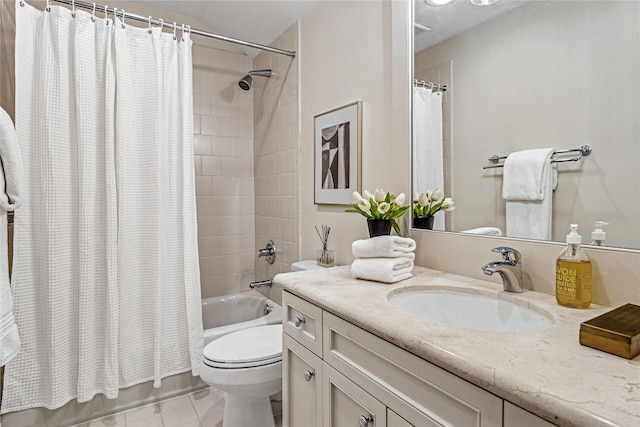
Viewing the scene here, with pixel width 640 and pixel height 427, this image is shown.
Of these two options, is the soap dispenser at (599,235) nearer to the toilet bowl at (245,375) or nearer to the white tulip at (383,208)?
the white tulip at (383,208)

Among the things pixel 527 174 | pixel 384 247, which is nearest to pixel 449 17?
pixel 527 174

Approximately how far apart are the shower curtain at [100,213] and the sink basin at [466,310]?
4.55 ft

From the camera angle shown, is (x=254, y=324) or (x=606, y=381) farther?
(x=254, y=324)

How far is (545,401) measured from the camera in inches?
20.2

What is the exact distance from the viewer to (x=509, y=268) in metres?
1.03

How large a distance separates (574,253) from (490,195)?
35 cm

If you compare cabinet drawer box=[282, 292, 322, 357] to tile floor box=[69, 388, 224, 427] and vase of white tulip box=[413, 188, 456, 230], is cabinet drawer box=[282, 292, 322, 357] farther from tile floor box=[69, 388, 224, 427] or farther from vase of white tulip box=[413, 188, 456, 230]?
tile floor box=[69, 388, 224, 427]

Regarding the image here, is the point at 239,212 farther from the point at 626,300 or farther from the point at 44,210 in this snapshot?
the point at 626,300

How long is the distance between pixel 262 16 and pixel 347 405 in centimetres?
237

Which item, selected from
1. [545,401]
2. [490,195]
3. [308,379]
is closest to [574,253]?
[490,195]

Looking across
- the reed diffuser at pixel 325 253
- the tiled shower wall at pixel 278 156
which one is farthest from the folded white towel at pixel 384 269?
the tiled shower wall at pixel 278 156

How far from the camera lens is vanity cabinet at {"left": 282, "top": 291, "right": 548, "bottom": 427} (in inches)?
25.9

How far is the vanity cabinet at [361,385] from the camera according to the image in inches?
25.9

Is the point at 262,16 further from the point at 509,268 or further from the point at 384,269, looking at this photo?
the point at 509,268
